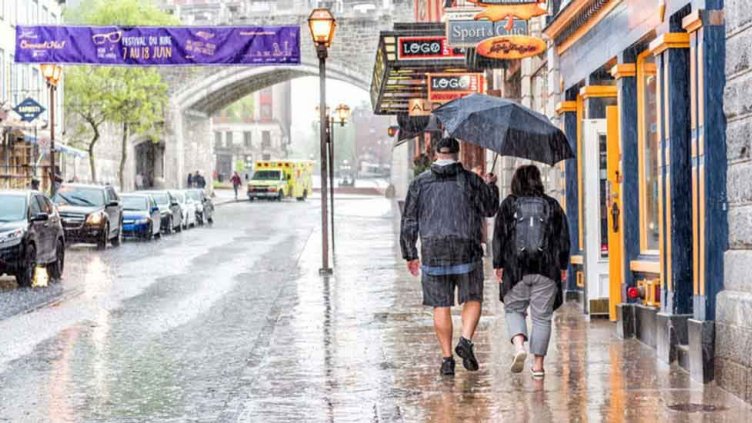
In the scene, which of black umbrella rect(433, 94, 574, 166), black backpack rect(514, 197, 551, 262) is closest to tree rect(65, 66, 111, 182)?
black umbrella rect(433, 94, 574, 166)

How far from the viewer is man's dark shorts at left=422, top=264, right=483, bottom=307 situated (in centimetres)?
915

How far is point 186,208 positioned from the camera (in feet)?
134

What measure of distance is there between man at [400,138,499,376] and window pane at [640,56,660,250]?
96.6 inches

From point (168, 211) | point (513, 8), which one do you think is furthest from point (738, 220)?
point (168, 211)

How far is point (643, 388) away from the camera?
27.7ft

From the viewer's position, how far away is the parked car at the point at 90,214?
29172 mm

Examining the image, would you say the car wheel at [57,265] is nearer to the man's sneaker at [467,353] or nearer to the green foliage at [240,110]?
the man's sneaker at [467,353]

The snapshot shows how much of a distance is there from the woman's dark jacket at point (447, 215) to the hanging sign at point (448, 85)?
522 inches

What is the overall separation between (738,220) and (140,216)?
1065 inches

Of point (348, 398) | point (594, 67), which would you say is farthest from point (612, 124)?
point (348, 398)

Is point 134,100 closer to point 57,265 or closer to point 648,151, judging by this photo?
point 57,265

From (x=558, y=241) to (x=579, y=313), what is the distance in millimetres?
4592

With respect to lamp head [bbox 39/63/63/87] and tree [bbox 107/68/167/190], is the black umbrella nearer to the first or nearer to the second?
lamp head [bbox 39/63/63/87]

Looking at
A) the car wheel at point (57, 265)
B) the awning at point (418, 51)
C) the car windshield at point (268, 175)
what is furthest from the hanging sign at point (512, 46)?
the car windshield at point (268, 175)
